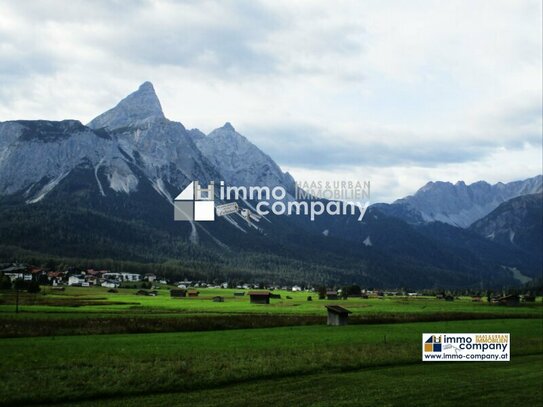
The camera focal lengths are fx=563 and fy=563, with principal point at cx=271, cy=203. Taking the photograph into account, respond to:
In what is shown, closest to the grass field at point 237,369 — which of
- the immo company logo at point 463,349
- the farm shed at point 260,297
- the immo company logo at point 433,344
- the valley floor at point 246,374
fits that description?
the valley floor at point 246,374

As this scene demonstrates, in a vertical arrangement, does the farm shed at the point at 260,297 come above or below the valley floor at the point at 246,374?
below

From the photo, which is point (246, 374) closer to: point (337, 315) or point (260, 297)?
point (337, 315)

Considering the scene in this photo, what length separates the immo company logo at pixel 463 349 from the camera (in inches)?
1914

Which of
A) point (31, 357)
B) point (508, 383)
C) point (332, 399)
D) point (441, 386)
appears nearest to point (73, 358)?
point (31, 357)

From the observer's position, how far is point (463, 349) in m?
49.5

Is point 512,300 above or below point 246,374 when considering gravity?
below

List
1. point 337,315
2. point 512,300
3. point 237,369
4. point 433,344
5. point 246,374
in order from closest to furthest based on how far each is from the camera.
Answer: point 246,374 < point 237,369 < point 433,344 < point 337,315 < point 512,300

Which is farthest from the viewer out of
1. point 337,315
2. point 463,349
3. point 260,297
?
point 260,297

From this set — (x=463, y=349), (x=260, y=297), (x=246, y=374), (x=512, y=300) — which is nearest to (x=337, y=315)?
(x=463, y=349)

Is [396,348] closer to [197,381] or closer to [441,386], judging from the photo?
[441,386]

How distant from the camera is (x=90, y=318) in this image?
7212 centimetres

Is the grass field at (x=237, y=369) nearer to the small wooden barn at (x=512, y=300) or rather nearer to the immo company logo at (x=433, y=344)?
the immo company logo at (x=433, y=344)

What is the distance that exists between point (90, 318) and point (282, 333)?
83.6ft

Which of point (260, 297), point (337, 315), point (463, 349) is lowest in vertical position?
point (260, 297)
